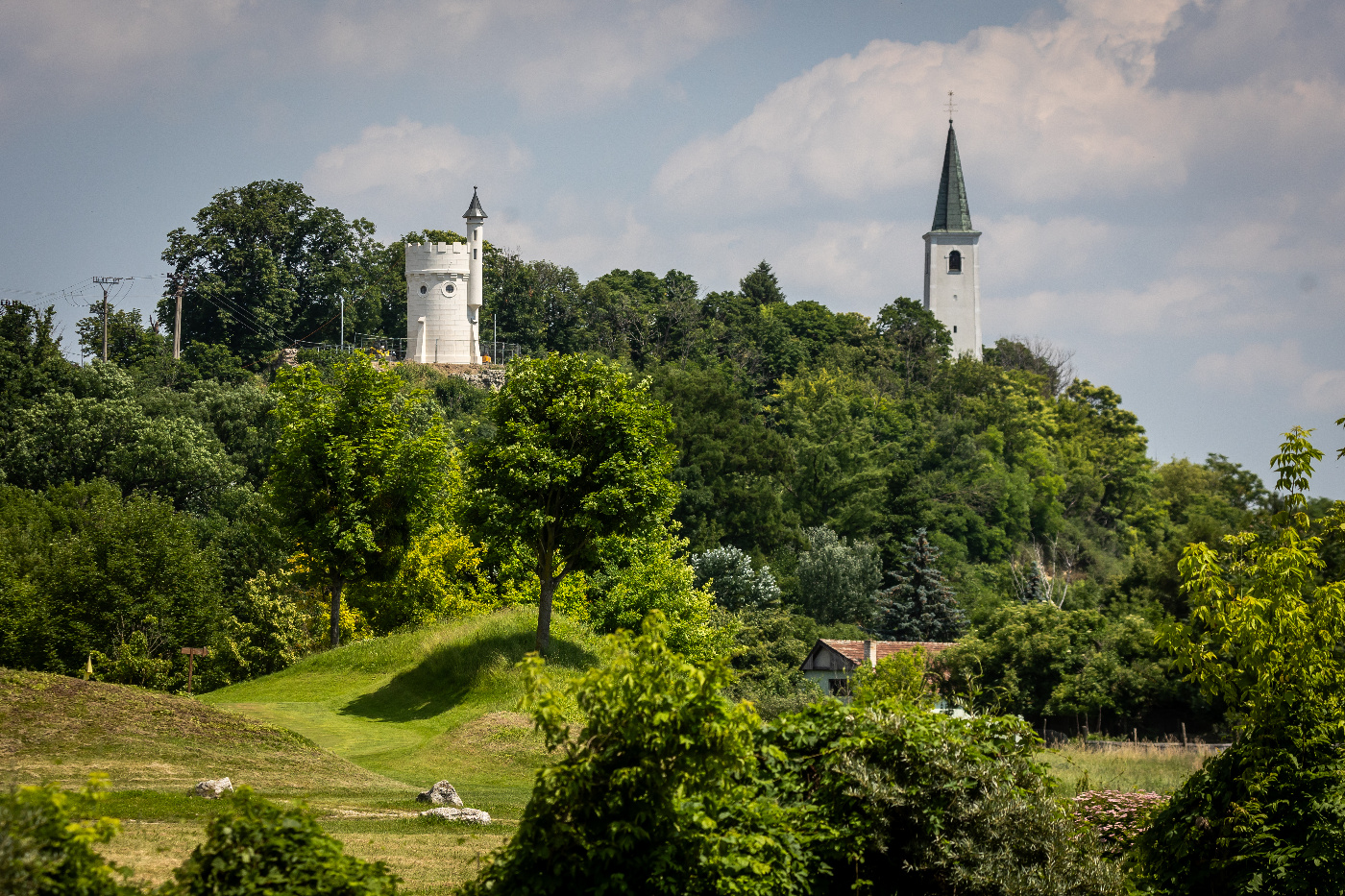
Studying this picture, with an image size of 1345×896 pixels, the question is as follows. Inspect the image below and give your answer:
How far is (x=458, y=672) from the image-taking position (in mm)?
24812

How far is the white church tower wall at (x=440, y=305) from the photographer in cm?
8500

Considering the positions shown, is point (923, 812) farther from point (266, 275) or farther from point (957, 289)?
point (957, 289)

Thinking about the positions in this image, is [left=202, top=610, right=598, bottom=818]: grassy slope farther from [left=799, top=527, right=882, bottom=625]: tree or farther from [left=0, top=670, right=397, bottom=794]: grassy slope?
[left=799, top=527, right=882, bottom=625]: tree

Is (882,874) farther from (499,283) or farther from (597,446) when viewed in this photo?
(499,283)

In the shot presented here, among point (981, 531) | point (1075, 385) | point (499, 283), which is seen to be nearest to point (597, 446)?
point (981, 531)

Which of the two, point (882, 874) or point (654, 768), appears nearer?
point (654, 768)

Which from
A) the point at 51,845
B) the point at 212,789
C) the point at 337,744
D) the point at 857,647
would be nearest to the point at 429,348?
the point at 857,647

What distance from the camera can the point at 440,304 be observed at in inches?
3356

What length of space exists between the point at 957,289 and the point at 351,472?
96.9m

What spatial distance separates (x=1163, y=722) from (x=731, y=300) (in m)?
74.8

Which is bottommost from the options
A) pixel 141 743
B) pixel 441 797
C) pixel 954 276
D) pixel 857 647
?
pixel 857 647

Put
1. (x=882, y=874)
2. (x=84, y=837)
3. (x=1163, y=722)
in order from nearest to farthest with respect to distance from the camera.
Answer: (x=84, y=837) < (x=882, y=874) < (x=1163, y=722)

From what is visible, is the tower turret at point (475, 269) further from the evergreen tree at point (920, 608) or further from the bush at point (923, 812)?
the bush at point (923, 812)

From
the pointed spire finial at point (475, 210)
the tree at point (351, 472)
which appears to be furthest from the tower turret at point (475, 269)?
Answer: the tree at point (351, 472)
